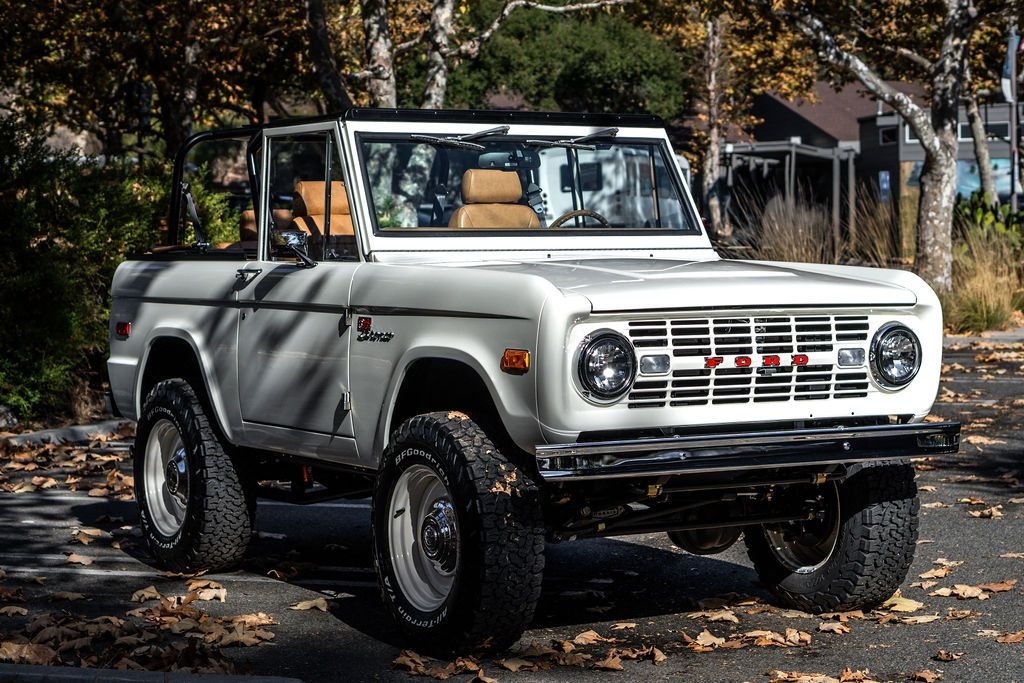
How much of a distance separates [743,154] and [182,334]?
134 ft

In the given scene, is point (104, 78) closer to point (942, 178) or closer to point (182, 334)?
point (942, 178)

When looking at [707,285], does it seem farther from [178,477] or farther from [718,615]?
[178,477]

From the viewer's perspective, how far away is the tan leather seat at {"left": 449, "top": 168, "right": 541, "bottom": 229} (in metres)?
6.99

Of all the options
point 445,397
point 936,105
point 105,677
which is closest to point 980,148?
point 936,105

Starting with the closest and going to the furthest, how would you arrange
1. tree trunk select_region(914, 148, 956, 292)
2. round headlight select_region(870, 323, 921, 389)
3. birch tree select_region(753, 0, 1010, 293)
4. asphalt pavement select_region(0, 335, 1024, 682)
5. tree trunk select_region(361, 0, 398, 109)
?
asphalt pavement select_region(0, 335, 1024, 682), round headlight select_region(870, 323, 921, 389), tree trunk select_region(361, 0, 398, 109), tree trunk select_region(914, 148, 956, 292), birch tree select_region(753, 0, 1010, 293)

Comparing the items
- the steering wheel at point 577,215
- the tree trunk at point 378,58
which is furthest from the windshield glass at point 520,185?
the tree trunk at point 378,58

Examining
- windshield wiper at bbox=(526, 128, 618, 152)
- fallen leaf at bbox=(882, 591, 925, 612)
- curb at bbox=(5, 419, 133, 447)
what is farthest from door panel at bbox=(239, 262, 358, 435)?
curb at bbox=(5, 419, 133, 447)

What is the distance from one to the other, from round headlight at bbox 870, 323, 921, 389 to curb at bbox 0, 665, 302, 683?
2.53 metres

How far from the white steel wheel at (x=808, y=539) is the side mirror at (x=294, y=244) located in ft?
7.69

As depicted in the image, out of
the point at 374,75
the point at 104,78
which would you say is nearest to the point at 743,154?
the point at 104,78

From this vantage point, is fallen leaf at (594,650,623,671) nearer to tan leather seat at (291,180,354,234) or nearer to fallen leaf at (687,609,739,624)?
fallen leaf at (687,609,739,624)

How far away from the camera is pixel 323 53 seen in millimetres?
17984

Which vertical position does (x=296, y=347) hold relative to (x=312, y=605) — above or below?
above

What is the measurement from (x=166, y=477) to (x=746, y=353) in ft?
11.2
